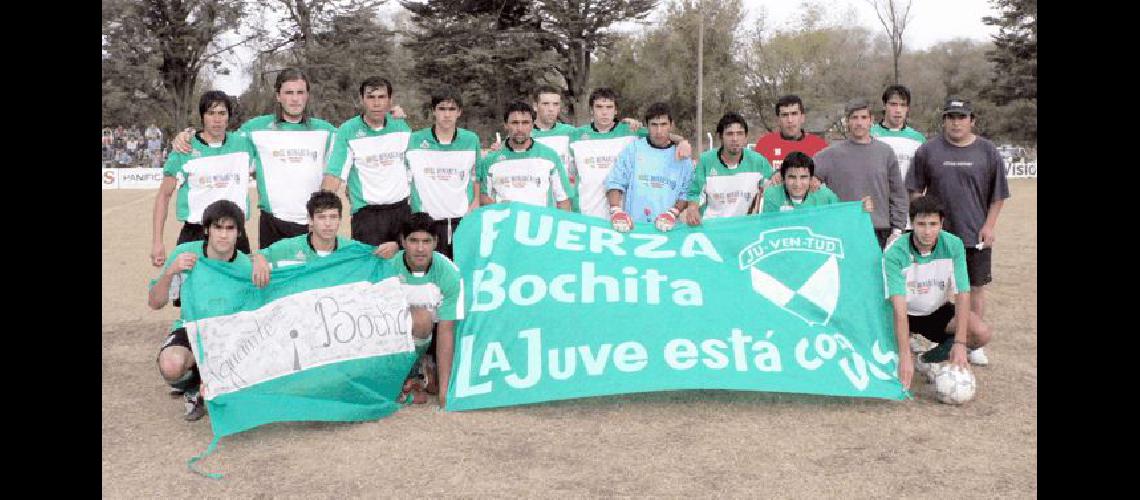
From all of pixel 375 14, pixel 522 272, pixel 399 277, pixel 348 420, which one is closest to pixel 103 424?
pixel 348 420

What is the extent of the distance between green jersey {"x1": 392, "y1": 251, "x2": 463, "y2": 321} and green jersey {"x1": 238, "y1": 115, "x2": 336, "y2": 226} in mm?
1305

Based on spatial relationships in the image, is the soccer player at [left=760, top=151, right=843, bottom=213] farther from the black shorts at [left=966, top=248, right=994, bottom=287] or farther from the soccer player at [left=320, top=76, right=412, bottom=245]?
the soccer player at [left=320, top=76, right=412, bottom=245]

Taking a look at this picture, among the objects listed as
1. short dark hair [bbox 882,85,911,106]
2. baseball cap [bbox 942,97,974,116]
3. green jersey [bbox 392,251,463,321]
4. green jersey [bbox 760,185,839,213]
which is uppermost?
short dark hair [bbox 882,85,911,106]

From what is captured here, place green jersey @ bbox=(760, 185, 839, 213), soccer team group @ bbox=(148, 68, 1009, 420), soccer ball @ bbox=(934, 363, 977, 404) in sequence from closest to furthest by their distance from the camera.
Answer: soccer ball @ bbox=(934, 363, 977, 404)
soccer team group @ bbox=(148, 68, 1009, 420)
green jersey @ bbox=(760, 185, 839, 213)

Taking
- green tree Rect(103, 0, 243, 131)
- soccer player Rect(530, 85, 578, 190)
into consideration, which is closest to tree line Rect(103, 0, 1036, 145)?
green tree Rect(103, 0, 243, 131)

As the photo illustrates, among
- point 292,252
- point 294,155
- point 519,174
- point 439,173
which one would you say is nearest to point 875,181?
point 519,174

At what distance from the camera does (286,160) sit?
20.6ft

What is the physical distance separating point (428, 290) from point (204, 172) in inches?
81.1

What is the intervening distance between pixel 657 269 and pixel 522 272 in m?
0.88

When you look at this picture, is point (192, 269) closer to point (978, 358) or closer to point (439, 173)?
point (439, 173)

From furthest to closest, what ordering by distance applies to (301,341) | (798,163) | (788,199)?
(788,199) → (798,163) → (301,341)

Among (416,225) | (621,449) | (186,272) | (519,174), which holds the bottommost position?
(621,449)

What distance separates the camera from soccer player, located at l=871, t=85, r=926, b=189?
7.16 m

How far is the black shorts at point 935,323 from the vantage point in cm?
571
